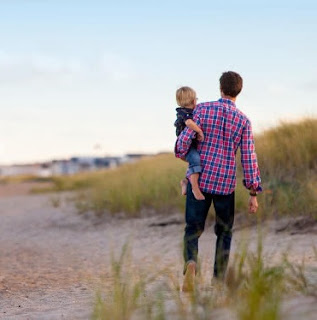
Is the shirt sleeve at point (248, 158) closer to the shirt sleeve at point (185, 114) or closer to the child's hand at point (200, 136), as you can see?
the child's hand at point (200, 136)

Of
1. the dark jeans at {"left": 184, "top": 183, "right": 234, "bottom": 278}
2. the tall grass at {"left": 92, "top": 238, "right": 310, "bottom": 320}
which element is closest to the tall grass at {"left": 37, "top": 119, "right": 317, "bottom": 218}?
the dark jeans at {"left": 184, "top": 183, "right": 234, "bottom": 278}

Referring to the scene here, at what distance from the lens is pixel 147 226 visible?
1247cm

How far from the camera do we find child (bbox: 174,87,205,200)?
5672mm

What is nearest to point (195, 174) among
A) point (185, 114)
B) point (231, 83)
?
point (185, 114)

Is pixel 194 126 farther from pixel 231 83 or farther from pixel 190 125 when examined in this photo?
pixel 231 83

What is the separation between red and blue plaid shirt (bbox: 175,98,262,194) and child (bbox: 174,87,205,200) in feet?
0.16

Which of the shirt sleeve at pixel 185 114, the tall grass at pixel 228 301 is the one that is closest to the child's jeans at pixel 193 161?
the shirt sleeve at pixel 185 114

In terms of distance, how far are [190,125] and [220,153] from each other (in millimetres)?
324

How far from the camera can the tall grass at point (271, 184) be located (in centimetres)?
1113

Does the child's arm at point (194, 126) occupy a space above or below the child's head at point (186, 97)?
below

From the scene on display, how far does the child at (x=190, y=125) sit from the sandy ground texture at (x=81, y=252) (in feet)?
1.89

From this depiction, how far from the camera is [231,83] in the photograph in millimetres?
5777

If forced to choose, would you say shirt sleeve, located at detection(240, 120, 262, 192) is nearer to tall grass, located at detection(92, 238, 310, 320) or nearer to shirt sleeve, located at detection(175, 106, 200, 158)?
shirt sleeve, located at detection(175, 106, 200, 158)

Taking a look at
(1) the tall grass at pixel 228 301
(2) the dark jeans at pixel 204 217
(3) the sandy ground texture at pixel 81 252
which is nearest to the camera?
(1) the tall grass at pixel 228 301
